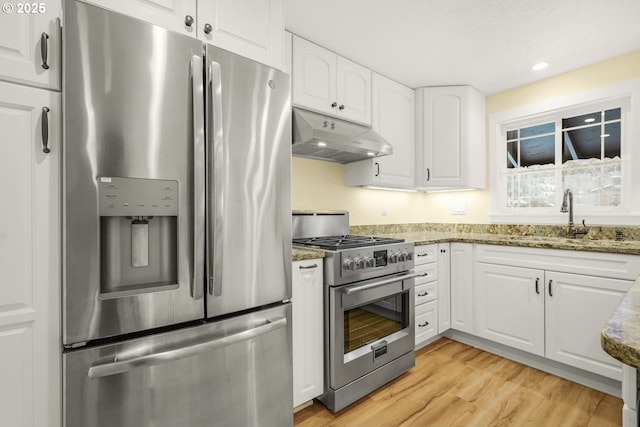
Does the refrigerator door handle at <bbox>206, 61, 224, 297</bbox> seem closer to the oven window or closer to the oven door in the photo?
the oven door

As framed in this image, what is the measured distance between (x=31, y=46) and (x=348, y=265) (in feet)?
5.34

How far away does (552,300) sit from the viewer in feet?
7.16

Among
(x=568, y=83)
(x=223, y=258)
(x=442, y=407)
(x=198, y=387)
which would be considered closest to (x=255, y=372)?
(x=198, y=387)

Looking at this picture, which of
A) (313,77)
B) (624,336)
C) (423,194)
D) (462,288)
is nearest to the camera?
(624,336)

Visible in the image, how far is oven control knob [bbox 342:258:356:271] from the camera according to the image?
1.80 meters

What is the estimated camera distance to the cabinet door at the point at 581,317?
76.5 inches

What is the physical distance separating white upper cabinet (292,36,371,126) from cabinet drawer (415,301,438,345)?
1633 mm

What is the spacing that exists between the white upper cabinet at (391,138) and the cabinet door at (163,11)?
1695mm

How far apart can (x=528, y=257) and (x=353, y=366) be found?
1573 millimetres

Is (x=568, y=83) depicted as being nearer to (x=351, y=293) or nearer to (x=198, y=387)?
(x=351, y=293)

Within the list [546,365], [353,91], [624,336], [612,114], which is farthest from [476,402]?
[612,114]

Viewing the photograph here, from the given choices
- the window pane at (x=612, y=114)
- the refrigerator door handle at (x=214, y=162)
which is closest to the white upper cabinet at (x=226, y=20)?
the refrigerator door handle at (x=214, y=162)

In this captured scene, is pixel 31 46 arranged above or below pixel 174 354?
above

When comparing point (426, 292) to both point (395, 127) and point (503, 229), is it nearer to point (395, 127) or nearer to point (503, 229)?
point (503, 229)
